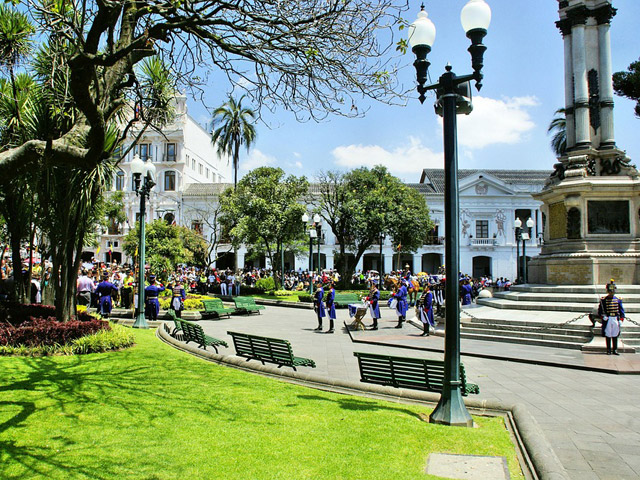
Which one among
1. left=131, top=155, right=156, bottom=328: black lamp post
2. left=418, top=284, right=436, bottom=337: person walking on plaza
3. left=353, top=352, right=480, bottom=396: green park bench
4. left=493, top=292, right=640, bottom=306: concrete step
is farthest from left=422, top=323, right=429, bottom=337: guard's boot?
left=131, top=155, right=156, bottom=328: black lamp post

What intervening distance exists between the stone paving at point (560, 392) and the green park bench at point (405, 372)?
3.17 feet

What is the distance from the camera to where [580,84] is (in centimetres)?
1560

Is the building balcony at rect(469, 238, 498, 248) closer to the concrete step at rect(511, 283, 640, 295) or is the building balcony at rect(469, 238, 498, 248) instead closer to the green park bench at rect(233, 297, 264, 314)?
the green park bench at rect(233, 297, 264, 314)

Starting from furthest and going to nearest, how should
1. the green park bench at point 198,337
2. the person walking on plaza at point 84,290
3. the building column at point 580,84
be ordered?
1. the person walking on plaza at point 84,290
2. the building column at point 580,84
3. the green park bench at point 198,337

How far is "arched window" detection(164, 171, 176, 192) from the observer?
1925 inches

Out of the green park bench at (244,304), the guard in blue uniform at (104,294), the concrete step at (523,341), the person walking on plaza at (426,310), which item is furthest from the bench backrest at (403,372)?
the green park bench at (244,304)

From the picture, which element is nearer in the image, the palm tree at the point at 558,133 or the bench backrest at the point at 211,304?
the bench backrest at the point at 211,304

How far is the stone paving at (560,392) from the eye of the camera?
492 centimetres

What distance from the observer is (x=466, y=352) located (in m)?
11.3

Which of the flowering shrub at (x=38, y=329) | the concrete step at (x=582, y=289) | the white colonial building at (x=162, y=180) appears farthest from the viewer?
the white colonial building at (x=162, y=180)

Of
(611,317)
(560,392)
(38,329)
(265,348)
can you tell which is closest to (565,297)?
(611,317)

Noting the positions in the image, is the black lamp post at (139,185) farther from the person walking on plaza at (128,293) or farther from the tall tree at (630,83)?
the tall tree at (630,83)

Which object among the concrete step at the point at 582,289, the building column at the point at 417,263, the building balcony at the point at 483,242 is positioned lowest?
the concrete step at the point at 582,289

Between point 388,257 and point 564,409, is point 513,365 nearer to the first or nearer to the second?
point 564,409
